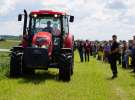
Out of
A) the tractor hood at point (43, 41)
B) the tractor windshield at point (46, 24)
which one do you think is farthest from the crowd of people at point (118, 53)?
the tractor hood at point (43, 41)

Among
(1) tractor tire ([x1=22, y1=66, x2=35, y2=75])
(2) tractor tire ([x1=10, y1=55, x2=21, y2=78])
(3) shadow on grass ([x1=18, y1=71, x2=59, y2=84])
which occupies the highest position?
(2) tractor tire ([x1=10, y1=55, x2=21, y2=78])

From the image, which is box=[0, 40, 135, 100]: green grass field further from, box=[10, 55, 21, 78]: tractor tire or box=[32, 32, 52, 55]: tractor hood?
box=[32, 32, 52, 55]: tractor hood

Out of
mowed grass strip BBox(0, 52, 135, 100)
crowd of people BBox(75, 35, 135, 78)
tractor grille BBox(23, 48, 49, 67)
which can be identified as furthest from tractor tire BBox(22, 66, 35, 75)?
crowd of people BBox(75, 35, 135, 78)

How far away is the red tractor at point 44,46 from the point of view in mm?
17078

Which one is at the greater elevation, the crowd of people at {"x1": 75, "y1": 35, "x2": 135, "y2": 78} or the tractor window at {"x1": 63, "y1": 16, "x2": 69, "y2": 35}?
the tractor window at {"x1": 63, "y1": 16, "x2": 69, "y2": 35}

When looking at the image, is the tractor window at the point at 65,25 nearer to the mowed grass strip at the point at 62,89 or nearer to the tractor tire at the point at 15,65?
the mowed grass strip at the point at 62,89

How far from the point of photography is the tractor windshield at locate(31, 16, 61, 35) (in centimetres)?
1867

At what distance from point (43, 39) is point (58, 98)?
5.18 meters

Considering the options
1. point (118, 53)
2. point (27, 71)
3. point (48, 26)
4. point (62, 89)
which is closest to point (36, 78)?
point (27, 71)

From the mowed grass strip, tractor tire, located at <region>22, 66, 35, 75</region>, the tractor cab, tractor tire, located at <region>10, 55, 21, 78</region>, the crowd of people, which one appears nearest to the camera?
the mowed grass strip

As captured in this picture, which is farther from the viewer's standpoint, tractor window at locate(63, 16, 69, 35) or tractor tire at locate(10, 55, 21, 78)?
tractor window at locate(63, 16, 69, 35)

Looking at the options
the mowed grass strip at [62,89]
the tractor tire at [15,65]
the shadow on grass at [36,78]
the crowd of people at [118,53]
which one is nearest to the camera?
the mowed grass strip at [62,89]

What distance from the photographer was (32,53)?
55.9 feet

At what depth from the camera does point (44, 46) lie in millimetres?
17422
